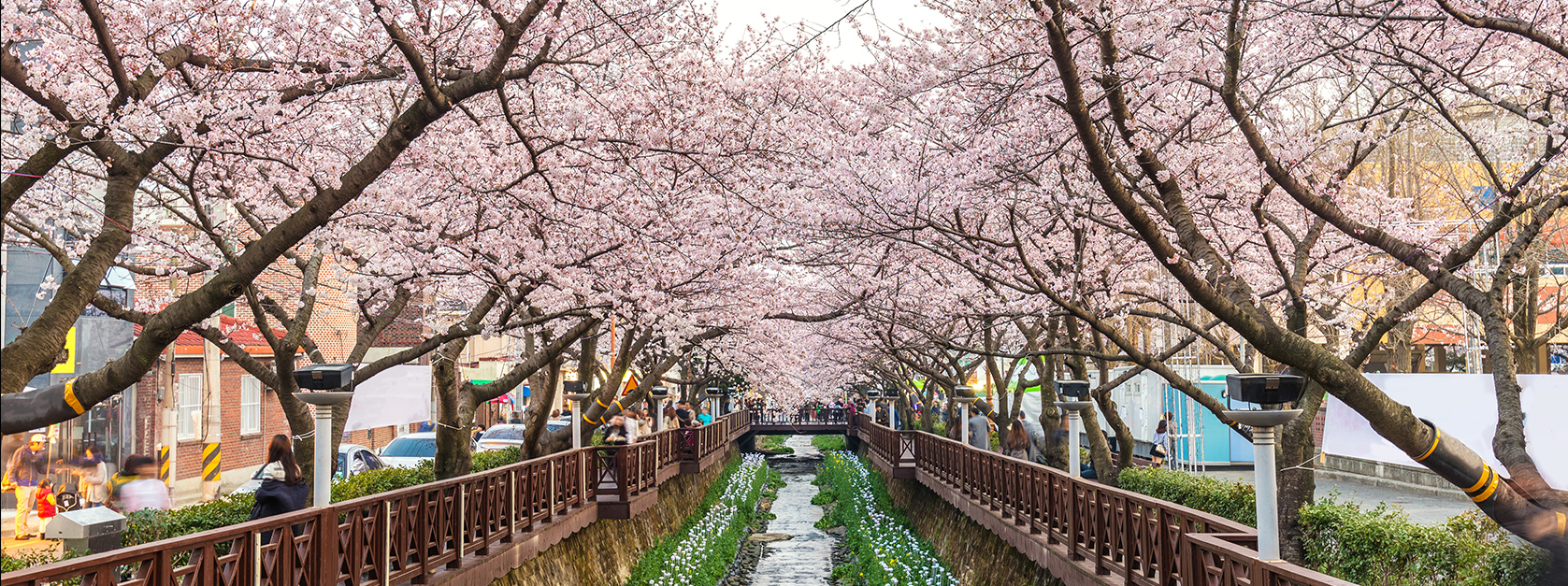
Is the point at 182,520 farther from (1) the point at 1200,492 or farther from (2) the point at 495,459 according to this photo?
(1) the point at 1200,492

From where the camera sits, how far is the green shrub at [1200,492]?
11.3 meters

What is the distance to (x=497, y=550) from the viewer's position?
11766 millimetres

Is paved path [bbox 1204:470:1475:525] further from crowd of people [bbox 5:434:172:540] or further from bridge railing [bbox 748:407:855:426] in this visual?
bridge railing [bbox 748:407:855:426]

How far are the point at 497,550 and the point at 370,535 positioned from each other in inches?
127

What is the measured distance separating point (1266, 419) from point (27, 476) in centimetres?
1955

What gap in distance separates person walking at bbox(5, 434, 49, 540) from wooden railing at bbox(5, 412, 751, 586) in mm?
8338

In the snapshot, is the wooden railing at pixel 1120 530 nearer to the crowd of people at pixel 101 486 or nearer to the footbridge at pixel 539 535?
the footbridge at pixel 539 535

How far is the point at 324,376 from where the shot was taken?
25.3ft

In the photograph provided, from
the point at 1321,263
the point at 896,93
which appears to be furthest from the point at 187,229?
the point at 1321,263

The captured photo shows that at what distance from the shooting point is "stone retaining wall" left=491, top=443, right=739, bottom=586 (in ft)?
45.1

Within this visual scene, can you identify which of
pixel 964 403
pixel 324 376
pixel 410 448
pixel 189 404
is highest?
pixel 324 376

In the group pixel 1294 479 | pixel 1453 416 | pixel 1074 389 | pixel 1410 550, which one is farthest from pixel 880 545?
pixel 1410 550

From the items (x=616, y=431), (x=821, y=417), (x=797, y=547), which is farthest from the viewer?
(x=821, y=417)

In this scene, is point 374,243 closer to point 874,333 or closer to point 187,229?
point 187,229
